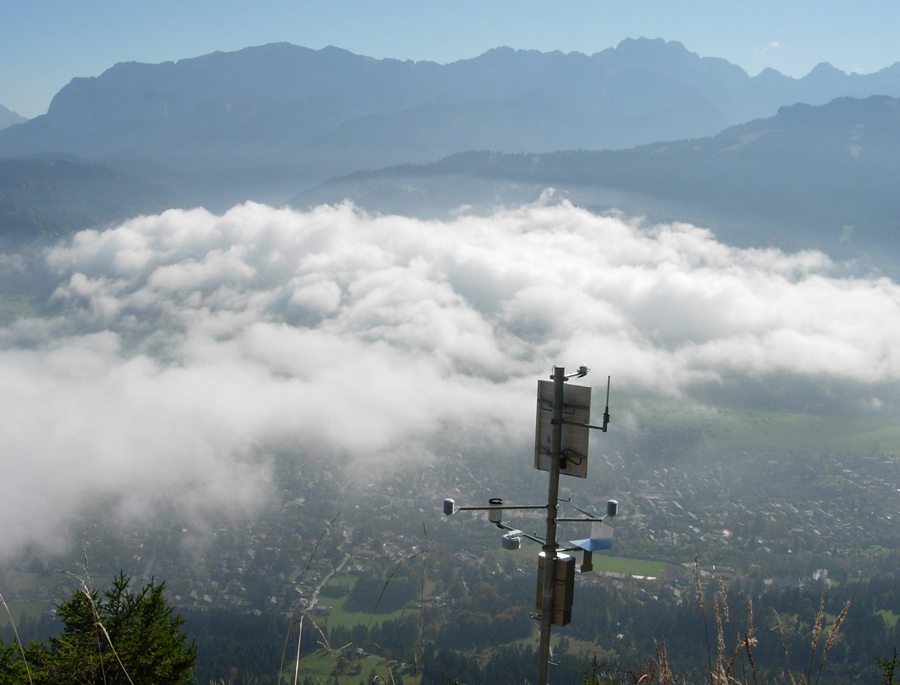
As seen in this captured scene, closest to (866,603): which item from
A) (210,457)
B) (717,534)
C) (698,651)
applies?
(698,651)

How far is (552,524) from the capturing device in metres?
6.17

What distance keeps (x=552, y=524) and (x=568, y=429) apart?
0.88 m

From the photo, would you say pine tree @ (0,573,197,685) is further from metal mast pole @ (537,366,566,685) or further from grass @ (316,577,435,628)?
grass @ (316,577,435,628)

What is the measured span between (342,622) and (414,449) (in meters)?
56.7

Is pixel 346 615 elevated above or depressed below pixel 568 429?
below

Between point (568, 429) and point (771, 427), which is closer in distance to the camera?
point (568, 429)

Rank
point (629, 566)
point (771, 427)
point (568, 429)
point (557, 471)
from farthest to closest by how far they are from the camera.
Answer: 1. point (771, 427)
2. point (629, 566)
3. point (568, 429)
4. point (557, 471)

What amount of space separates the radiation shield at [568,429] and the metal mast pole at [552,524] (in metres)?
0.06

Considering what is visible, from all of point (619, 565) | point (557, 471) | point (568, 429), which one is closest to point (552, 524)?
point (557, 471)

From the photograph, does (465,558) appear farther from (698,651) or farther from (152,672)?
(152,672)

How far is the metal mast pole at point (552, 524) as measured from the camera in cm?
612

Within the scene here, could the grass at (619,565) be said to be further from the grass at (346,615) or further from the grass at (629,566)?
the grass at (346,615)

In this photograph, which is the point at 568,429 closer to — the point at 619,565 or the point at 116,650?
the point at 116,650

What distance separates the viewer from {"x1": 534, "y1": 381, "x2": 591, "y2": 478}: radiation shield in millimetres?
6117
